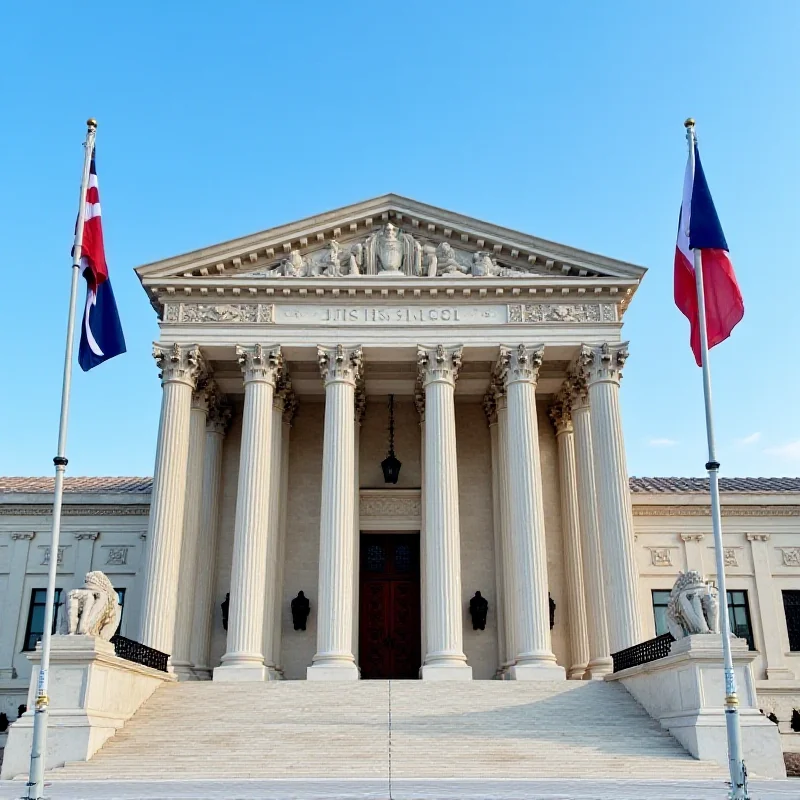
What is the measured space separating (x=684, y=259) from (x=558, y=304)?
11302mm

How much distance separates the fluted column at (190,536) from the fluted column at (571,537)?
494 inches

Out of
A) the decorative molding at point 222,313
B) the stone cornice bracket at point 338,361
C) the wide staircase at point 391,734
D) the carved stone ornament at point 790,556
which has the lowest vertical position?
the wide staircase at point 391,734

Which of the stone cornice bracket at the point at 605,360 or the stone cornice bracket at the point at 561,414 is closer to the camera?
the stone cornice bracket at the point at 605,360

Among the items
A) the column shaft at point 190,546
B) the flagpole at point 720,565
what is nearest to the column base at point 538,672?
the flagpole at point 720,565

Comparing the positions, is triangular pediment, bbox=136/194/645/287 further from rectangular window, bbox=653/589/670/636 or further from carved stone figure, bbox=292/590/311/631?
rectangular window, bbox=653/589/670/636

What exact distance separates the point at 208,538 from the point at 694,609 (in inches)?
668

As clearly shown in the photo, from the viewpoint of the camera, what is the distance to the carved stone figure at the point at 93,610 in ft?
68.7

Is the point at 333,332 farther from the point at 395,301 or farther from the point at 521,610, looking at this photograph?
the point at 521,610

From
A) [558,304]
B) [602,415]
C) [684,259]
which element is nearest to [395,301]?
[558,304]

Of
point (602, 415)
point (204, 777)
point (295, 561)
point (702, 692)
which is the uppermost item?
point (602, 415)

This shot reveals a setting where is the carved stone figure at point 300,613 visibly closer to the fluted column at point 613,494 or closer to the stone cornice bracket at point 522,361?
the stone cornice bracket at point 522,361

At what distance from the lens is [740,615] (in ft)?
113

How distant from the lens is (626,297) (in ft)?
99.8

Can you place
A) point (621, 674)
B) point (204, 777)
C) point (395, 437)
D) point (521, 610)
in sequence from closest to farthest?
point (204, 777) → point (621, 674) → point (521, 610) → point (395, 437)
